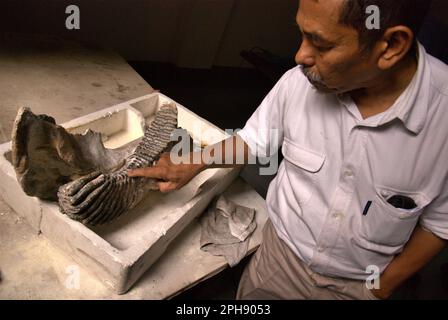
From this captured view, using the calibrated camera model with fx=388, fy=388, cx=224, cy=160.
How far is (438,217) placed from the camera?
112 cm

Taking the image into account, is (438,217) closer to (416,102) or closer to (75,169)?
(416,102)

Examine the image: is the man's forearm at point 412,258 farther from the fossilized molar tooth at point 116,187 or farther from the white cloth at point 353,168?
the fossilized molar tooth at point 116,187

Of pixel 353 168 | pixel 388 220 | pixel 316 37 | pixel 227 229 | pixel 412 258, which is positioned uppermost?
pixel 316 37

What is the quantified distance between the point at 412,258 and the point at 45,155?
1129 millimetres

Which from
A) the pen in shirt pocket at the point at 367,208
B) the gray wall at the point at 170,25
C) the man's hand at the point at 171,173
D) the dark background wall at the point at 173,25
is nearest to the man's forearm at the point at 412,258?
the pen in shirt pocket at the point at 367,208

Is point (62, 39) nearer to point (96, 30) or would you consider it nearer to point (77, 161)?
point (96, 30)

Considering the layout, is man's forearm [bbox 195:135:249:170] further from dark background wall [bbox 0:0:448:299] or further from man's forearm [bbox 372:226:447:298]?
dark background wall [bbox 0:0:448:299]

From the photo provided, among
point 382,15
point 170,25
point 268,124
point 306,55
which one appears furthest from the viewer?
point 170,25

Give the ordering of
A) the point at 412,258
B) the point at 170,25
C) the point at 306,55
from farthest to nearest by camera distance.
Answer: the point at 170,25
the point at 412,258
the point at 306,55

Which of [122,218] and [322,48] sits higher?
[322,48]

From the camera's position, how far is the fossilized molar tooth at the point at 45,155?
1.00 m

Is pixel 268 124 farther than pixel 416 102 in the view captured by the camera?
Yes

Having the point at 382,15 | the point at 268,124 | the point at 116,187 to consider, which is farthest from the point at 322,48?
the point at 116,187

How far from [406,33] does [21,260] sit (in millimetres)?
1186
